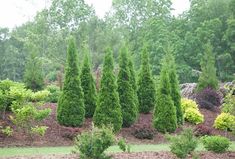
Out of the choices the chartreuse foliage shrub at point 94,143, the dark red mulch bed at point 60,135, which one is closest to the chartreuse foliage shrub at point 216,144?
the dark red mulch bed at point 60,135

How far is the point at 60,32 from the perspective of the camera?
36.1 meters

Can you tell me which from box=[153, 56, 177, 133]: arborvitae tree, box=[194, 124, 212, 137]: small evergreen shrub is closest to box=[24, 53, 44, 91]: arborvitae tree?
box=[153, 56, 177, 133]: arborvitae tree

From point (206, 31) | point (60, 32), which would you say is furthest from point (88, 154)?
point (206, 31)

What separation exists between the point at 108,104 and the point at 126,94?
158 centimetres

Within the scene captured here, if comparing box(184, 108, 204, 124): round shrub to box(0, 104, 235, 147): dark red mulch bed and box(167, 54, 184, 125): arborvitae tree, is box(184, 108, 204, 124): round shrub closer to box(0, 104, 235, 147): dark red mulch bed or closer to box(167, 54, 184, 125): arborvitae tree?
box(167, 54, 184, 125): arborvitae tree

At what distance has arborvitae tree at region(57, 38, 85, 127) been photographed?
15.6 metres

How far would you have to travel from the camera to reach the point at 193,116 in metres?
18.9

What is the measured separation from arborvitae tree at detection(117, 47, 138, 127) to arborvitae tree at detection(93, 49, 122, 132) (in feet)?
2.49

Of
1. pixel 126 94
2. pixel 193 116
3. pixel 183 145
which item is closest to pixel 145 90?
pixel 126 94

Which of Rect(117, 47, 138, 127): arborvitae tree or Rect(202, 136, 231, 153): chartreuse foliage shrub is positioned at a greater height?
Rect(117, 47, 138, 127): arborvitae tree

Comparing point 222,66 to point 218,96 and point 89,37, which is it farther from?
point 218,96

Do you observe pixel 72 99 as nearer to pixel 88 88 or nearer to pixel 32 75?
pixel 88 88

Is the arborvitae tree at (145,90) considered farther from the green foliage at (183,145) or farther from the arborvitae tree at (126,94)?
the green foliage at (183,145)

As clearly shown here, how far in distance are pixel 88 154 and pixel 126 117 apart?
7543 mm
